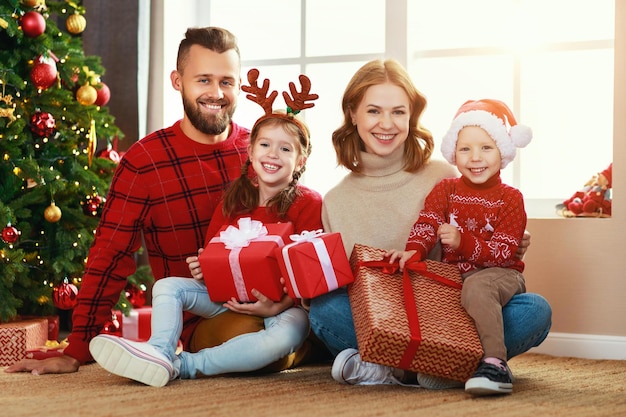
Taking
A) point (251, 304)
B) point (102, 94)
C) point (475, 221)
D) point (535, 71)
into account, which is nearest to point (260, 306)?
point (251, 304)

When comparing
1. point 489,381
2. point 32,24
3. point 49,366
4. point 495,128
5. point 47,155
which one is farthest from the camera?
point 47,155

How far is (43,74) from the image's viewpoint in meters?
3.01

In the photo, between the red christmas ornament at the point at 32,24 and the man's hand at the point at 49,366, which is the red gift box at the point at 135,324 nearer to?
the man's hand at the point at 49,366

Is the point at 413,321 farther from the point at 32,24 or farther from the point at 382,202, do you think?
the point at 32,24

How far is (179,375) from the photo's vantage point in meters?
2.35

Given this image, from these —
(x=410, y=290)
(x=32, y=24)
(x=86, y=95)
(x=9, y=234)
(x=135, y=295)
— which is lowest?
(x=135, y=295)

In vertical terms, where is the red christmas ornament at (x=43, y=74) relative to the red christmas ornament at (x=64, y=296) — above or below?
above

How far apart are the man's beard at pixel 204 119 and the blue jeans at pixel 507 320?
Result: 0.73 metres

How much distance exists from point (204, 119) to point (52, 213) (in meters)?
0.69

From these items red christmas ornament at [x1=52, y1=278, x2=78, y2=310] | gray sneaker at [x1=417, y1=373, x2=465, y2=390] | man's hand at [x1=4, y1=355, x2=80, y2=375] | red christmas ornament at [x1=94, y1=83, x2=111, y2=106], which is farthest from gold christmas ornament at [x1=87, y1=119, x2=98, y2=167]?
gray sneaker at [x1=417, y1=373, x2=465, y2=390]

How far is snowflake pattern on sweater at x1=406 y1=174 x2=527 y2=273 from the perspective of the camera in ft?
7.50

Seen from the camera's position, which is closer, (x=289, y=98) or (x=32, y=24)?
(x=289, y=98)

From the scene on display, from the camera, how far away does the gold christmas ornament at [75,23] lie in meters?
3.26

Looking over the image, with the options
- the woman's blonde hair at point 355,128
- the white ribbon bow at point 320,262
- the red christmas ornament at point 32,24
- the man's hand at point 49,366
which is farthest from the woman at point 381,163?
the red christmas ornament at point 32,24
